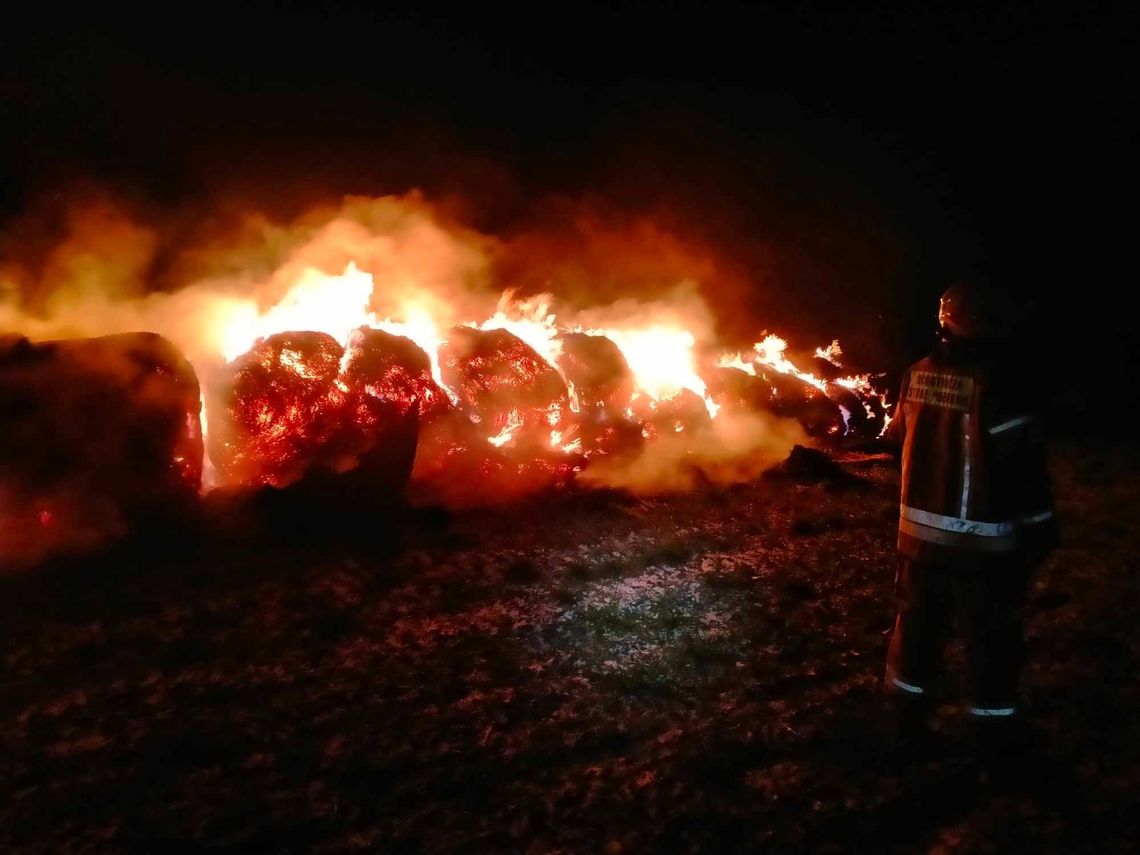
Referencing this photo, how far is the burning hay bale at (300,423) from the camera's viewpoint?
23.4 ft

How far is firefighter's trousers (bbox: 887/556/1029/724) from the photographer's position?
10.7 feet

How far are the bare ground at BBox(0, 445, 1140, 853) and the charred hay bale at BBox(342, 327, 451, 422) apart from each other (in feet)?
5.55

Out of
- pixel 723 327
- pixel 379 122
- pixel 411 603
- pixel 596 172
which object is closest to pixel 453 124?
pixel 379 122

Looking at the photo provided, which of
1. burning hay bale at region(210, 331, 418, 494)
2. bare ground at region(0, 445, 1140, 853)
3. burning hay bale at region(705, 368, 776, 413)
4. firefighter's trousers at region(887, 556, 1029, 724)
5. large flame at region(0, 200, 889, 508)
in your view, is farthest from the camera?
burning hay bale at region(705, 368, 776, 413)

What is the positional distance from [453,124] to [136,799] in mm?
13365

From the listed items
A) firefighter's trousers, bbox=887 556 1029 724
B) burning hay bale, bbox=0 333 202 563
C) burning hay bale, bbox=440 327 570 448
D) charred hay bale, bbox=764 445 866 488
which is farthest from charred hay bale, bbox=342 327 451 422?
firefighter's trousers, bbox=887 556 1029 724

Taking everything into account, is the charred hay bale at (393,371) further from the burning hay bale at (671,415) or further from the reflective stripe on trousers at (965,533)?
the reflective stripe on trousers at (965,533)

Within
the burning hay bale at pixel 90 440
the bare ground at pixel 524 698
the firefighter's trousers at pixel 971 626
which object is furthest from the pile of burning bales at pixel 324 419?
the firefighter's trousers at pixel 971 626

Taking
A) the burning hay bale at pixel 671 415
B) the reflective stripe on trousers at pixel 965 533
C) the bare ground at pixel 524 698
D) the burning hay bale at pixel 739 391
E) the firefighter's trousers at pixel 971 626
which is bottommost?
the bare ground at pixel 524 698

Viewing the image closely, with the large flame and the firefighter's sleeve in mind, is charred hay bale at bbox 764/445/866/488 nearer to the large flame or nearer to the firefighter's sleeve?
the large flame

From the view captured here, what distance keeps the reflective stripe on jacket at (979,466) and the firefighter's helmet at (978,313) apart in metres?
0.13

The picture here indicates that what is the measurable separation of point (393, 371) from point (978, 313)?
579 cm

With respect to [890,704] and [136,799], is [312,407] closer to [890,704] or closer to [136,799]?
[136,799]

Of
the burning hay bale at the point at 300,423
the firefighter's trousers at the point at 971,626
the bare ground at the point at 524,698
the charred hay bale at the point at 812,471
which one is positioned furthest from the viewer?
the charred hay bale at the point at 812,471
